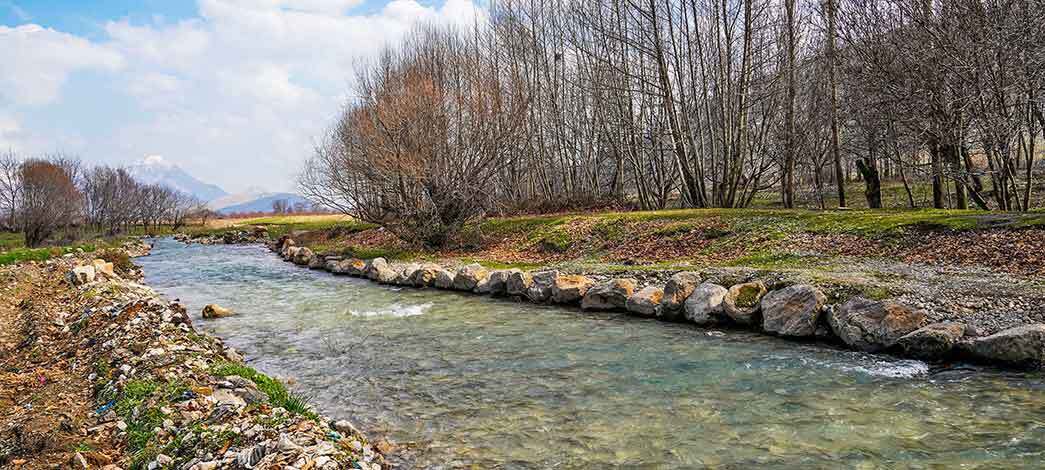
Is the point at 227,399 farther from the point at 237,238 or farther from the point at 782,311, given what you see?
the point at 237,238

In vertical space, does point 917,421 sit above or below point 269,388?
below

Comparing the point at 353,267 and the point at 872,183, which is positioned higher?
the point at 872,183

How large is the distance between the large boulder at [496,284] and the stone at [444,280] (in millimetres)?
1303

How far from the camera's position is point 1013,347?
7.05 metres

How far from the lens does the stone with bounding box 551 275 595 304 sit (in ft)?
42.1

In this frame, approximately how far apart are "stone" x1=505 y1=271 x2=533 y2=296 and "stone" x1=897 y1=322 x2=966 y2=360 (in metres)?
7.77

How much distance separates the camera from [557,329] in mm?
10508

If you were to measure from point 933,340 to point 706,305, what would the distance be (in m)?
3.43

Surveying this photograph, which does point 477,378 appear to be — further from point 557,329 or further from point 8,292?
point 8,292

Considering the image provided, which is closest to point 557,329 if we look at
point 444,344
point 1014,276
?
point 444,344

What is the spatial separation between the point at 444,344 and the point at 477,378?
213 centimetres

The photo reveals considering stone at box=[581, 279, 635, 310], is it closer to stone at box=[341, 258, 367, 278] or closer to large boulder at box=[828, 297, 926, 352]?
large boulder at box=[828, 297, 926, 352]

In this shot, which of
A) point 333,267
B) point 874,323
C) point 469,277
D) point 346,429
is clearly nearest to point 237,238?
point 333,267

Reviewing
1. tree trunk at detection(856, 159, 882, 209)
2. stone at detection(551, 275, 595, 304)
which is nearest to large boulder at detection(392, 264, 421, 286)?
stone at detection(551, 275, 595, 304)
